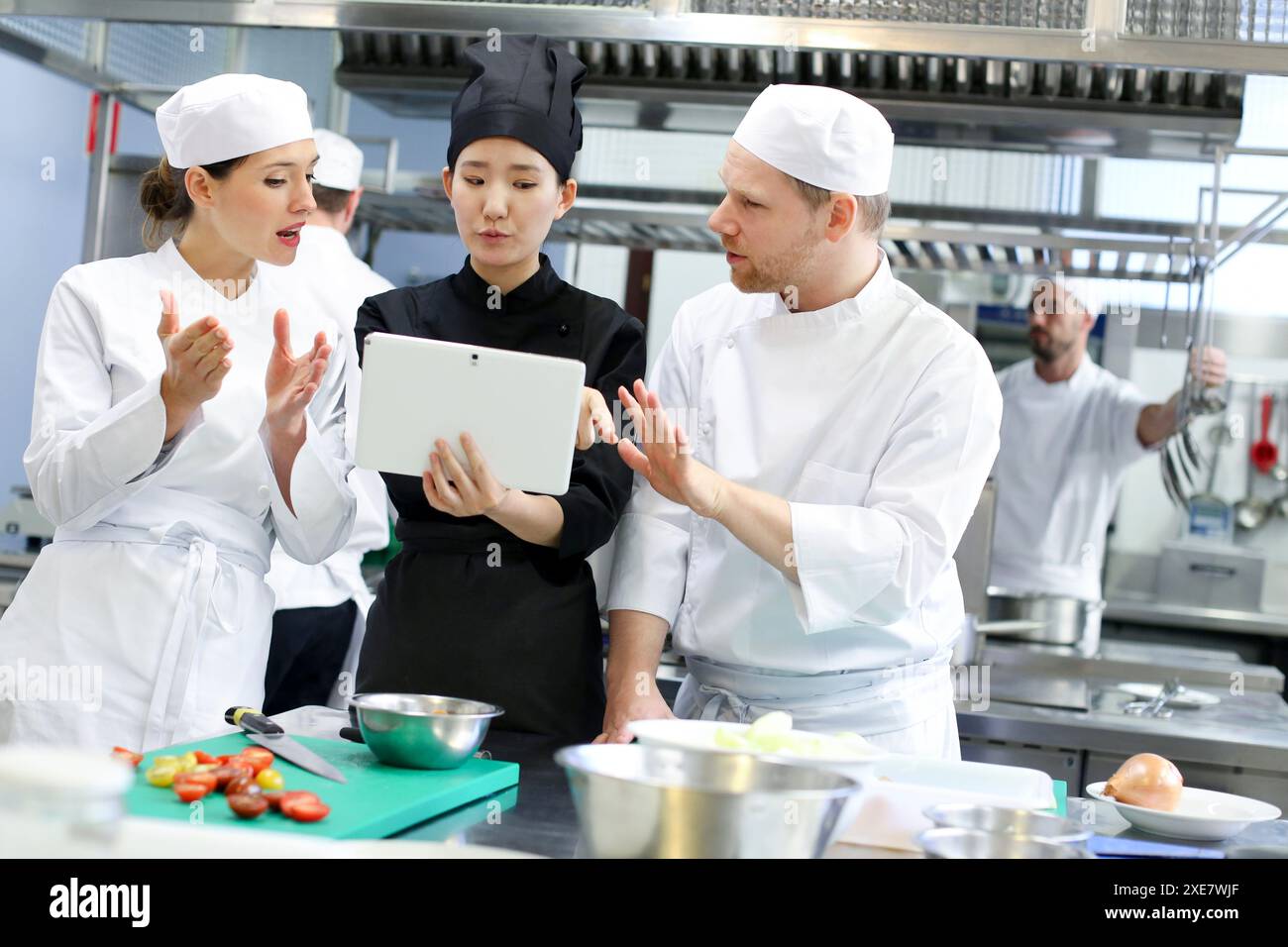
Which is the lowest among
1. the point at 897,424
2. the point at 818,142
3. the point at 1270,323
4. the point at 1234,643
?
the point at 1234,643

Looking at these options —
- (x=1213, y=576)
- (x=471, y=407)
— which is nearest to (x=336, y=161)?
(x=471, y=407)

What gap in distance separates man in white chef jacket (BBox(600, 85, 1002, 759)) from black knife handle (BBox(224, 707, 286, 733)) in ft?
1.36

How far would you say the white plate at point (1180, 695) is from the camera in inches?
110

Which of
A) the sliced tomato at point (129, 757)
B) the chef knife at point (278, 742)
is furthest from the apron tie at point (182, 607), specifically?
the sliced tomato at point (129, 757)

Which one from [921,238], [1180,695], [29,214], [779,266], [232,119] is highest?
[29,214]

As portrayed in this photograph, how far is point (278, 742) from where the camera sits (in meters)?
1.38

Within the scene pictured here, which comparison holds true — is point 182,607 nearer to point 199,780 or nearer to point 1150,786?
point 199,780

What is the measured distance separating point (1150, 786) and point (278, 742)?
93 cm

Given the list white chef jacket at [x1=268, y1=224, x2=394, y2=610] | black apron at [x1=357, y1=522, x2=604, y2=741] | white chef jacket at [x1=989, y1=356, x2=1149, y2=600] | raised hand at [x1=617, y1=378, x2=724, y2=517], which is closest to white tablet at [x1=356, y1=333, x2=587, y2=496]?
raised hand at [x1=617, y1=378, x2=724, y2=517]

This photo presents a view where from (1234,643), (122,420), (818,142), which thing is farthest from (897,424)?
(1234,643)

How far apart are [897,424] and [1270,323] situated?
14.3ft

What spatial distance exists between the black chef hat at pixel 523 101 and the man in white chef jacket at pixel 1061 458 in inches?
119
